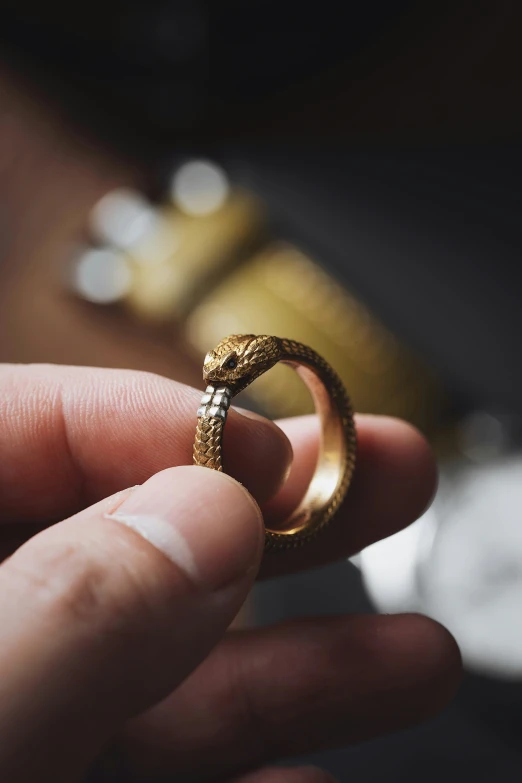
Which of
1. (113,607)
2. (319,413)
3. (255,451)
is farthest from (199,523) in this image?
(319,413)

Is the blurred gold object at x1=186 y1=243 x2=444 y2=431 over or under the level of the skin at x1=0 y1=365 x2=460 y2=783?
over

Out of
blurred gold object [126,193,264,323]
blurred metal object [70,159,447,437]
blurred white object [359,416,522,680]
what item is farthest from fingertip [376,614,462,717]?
blurred gold object [126,193,264,323]

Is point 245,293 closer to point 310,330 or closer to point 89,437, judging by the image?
point 310,330

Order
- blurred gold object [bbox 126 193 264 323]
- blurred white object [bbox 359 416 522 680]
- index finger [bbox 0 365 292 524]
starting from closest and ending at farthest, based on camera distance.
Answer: index finger [bbox 0 365 292 524] → blurred white object [bbox 359 416 522 680] → blurred gold object [bbox 126 193 264 323]

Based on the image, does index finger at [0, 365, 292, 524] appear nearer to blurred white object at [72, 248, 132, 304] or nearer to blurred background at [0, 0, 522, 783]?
blurred background at [0, 0, 522, 783]

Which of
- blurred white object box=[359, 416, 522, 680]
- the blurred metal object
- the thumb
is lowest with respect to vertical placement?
blurred white object box=[359, 416, 522, 680]

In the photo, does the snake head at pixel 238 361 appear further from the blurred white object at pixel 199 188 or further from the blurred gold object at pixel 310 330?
the blurred white object at pixel 199 188
